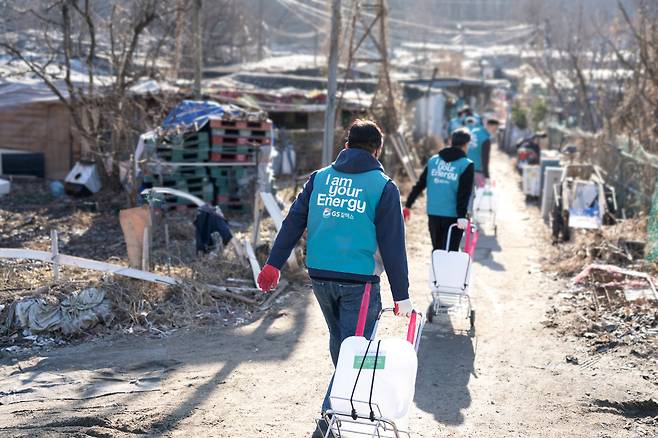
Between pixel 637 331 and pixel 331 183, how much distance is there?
4.07 metres

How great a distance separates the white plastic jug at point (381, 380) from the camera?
4.00 meters

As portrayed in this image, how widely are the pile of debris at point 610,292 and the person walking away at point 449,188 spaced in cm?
139

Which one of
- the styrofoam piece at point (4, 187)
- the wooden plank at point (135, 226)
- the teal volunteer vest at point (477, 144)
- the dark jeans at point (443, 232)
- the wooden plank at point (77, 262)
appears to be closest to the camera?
the wooden plank at point (77, 262)

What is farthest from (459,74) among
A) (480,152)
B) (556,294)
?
(556,294)

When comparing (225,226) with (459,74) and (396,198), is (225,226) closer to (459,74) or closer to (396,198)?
(396,198)

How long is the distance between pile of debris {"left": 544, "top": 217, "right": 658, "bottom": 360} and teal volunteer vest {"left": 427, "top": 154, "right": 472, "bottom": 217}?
5.06ft

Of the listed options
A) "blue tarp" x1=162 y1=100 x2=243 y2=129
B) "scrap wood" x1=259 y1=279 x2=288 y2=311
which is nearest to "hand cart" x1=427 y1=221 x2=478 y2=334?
"scrap wood" x1=259 y1=279 x2=288 y2=311

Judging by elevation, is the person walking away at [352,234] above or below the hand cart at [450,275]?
above

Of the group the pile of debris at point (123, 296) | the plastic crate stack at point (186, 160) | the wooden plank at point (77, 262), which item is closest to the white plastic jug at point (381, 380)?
the pile of debris at point (123, 296)

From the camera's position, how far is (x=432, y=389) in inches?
235

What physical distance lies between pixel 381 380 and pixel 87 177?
41.4 ft

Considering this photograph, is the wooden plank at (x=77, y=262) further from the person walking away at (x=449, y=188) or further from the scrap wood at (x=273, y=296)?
the person walking away at (x=449, y=188)

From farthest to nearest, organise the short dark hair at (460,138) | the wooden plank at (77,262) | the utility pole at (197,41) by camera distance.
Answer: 1. the utility pole at (197,41)
2. the short dark hair at (460,138)
3. the wooden plank at (77,262)

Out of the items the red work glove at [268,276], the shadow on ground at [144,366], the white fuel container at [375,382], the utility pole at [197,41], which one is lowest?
the shadow on ground at [144,366]
